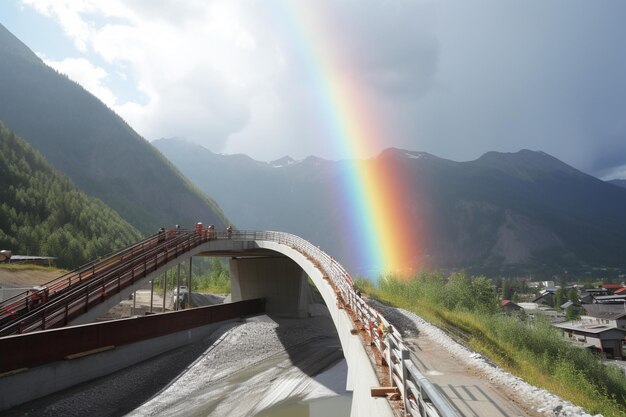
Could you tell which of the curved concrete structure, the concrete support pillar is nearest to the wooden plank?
the curved concrete structure

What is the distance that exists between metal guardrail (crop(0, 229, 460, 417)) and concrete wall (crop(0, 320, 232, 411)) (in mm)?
2270

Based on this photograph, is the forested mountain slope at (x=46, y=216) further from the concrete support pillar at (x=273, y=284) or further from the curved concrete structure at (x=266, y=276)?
the curved concrete structure at (x=266, y=276)

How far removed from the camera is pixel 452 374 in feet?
38.8

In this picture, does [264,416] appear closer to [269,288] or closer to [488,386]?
[488,386]

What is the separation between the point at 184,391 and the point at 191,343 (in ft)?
33.0

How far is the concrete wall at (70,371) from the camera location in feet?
59.4

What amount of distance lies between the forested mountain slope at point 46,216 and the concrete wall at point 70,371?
6752 centimetres

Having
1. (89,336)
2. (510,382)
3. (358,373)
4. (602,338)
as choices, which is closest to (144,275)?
(89,336)

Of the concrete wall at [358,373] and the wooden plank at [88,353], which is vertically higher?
the concrete wall at [358,373]

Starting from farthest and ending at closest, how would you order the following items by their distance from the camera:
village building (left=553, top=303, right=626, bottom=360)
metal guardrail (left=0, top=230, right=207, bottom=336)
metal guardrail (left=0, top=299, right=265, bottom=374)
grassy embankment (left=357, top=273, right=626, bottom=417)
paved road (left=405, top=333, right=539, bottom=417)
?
village building (left=553, top=303, right=626, bottom=360) < metal guardrail (left=0, top=230, right=207, bottom=336) < grassy embankment (left=357, top=273, right=626, bottom=417) < metal guardrail (left=0, top=299, right=265, bottom=374) < paved road (left=405, top=333, right=539, bottom=417)

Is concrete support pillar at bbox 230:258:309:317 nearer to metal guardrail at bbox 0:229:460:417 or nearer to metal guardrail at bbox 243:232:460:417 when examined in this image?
metal guardrail at bbox 0:229:460:417

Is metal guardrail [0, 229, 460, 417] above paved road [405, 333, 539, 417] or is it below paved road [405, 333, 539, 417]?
above

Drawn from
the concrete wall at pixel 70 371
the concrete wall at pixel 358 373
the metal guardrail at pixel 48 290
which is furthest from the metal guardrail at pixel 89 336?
the concrete wall at pixel 358 373

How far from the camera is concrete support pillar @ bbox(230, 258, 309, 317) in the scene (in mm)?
47469
